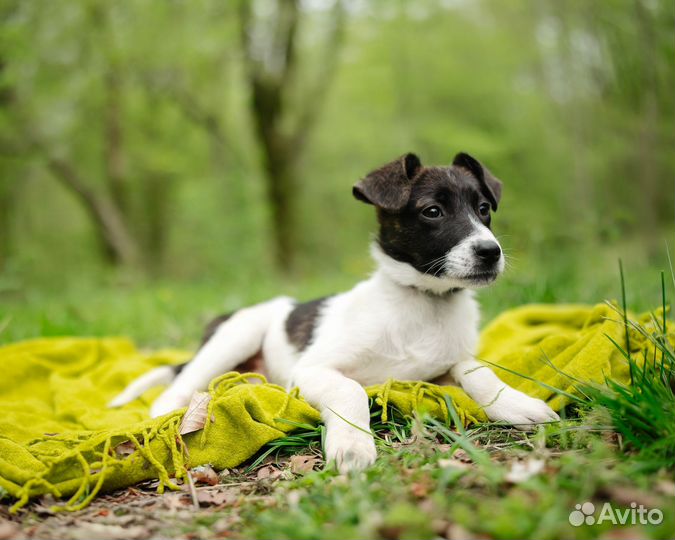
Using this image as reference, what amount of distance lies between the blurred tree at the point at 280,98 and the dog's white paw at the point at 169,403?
10964 millimetres

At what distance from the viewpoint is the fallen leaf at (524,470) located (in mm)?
2113

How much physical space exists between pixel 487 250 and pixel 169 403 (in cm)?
224

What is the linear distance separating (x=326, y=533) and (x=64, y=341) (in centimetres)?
412

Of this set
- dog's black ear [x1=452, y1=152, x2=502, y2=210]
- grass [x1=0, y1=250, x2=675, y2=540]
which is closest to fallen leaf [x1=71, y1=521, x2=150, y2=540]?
grass [x1=0, y1=250, x2=675, y2=540]

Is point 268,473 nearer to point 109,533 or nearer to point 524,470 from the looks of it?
point 109,533

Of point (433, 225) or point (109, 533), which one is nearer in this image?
point (109, 533)

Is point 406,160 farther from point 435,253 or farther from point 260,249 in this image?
point 260,249

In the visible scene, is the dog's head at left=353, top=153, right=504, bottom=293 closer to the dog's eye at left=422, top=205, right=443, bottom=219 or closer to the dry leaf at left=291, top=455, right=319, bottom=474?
the dog's eye at left=422, top=205, right=443, bottom=219

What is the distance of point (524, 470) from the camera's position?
2.19 meters

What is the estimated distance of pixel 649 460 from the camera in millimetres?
2168

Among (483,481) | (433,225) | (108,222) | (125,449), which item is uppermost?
(433,225)

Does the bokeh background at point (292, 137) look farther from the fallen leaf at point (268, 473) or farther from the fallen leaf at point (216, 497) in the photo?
the fallen leaf at point (216, 497)

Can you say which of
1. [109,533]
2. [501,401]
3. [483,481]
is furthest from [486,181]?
[109,533]

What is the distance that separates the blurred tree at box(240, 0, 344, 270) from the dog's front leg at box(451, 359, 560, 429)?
11.7 m
